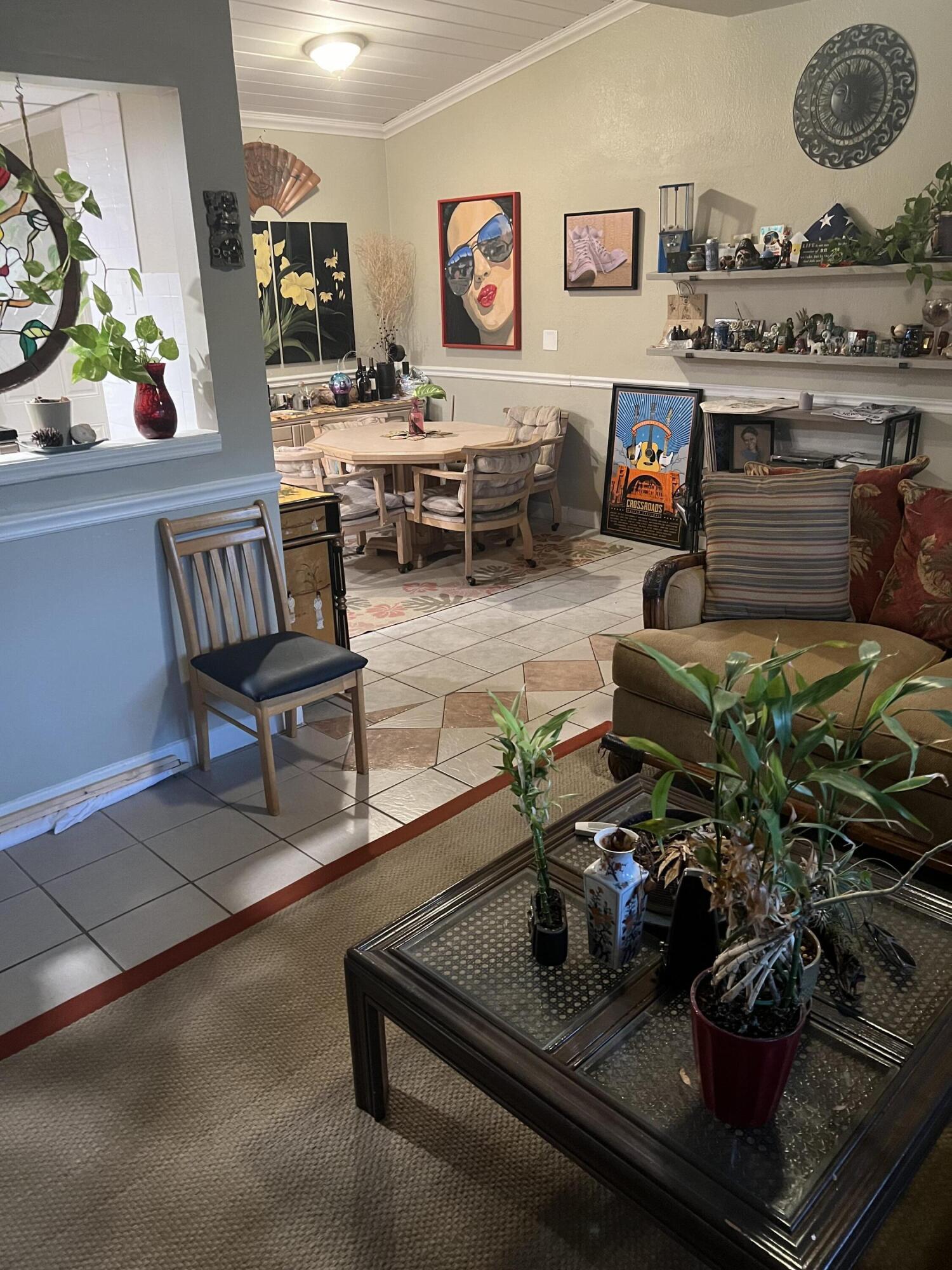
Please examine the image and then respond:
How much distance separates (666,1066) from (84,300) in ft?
8.80

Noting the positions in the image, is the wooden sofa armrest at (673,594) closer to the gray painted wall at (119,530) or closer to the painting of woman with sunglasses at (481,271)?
the gray painted wall at (119,530)

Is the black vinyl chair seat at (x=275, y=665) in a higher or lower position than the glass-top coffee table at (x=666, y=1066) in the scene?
higher

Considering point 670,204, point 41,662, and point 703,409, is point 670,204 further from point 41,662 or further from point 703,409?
point 41,662

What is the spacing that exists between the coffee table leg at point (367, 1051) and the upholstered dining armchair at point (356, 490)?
12.1 ft

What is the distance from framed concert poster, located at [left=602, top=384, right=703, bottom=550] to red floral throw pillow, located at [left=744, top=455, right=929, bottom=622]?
7.83ft

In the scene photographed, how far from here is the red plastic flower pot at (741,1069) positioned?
4.28ft

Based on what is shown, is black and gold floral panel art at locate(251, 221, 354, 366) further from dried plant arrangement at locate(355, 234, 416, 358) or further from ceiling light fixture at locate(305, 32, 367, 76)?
ceiling light fixture at locate(305, 32, 367, 76)

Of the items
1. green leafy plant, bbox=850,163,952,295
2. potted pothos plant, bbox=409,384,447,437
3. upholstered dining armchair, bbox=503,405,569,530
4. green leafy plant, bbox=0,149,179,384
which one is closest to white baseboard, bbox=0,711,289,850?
green leafy plant, bbox=0,149,179,384

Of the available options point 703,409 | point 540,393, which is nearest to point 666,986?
point 703,409

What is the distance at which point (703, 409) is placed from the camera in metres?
5.20

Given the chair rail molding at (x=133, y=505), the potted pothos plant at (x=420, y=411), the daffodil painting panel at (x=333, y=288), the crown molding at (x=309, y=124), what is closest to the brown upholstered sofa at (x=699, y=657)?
the chair rail molding at (x=133, y=505)

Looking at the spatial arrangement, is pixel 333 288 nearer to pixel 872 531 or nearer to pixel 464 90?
pixel 464 90

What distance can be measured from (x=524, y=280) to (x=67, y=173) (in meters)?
4.02

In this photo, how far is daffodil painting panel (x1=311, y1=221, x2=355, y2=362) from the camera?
21.8 feet
